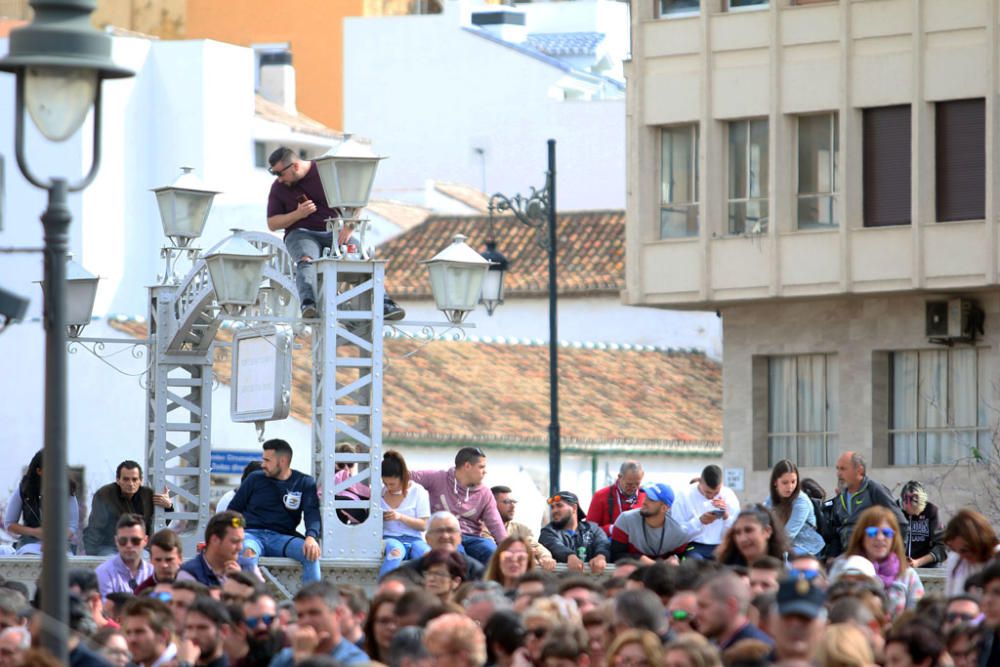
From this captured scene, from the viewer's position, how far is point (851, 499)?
19.3m

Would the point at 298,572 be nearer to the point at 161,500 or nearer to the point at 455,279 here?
the point at 455,279

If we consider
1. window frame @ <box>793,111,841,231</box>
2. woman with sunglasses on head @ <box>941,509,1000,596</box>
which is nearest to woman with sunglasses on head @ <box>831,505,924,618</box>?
woman with sunglasses on head @ <box>941,509,1000,596</box>

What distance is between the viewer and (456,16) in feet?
213

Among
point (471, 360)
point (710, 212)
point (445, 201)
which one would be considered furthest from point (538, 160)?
point (710, 212)

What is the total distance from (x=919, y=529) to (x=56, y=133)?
10.3 m

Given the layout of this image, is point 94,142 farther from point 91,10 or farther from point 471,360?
point 471,360

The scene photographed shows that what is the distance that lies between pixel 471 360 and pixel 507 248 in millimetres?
6609

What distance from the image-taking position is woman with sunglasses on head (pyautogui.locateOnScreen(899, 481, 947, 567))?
787 inches

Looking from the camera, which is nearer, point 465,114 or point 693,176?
point 693,176

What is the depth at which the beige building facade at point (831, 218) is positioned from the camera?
32969 mm

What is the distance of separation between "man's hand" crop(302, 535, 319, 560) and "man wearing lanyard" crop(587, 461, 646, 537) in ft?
7.76

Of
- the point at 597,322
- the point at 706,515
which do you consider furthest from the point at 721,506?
the point at 597,322

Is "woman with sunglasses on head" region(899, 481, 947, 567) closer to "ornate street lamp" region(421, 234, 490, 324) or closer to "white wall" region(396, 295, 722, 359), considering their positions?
"ornate street lamp" region(421, 234, 490, 324)

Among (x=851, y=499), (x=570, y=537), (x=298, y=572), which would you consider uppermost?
(x=851, y=499)
